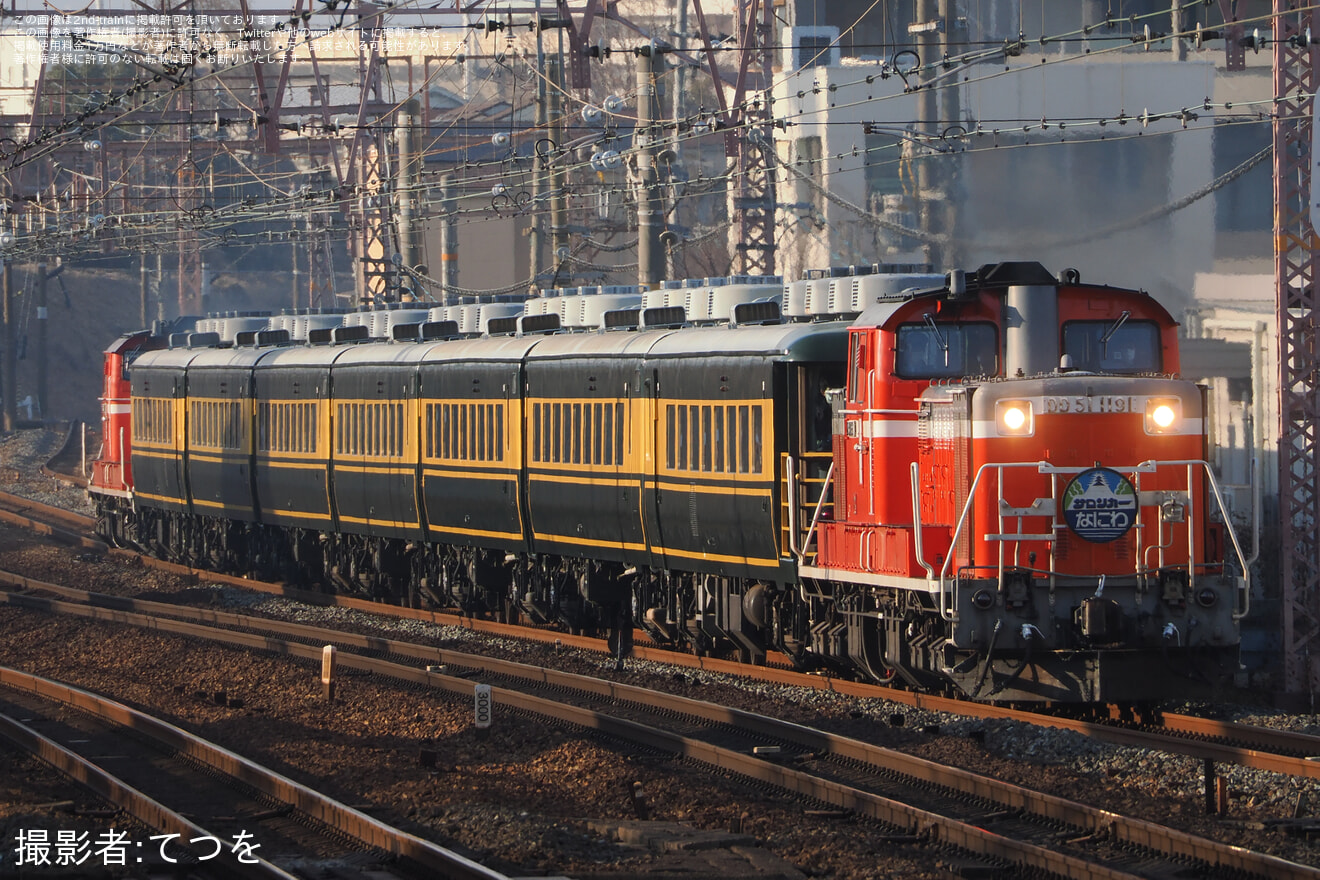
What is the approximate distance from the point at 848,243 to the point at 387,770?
42.0 metres

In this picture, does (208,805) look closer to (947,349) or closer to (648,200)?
(947,349)

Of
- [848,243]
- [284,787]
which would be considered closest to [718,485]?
[284,787]

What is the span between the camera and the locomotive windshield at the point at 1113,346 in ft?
52.1

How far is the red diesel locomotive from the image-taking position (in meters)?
15.1

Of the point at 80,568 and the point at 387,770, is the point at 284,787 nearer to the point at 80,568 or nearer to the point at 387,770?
the point at 387,770

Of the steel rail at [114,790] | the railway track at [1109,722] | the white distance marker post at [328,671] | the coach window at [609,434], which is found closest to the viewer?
the steel rail at [114,790]

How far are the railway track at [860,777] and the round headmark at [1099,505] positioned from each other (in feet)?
8.39

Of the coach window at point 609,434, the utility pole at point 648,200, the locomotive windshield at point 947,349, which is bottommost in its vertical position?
the coach window at point 609,434

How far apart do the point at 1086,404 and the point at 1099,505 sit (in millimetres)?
841

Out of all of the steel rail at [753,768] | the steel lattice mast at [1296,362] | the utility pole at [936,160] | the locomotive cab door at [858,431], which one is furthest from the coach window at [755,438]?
the utility pole at [936,160]

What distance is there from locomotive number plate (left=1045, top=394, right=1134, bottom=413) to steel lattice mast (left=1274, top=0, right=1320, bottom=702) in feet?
18.6

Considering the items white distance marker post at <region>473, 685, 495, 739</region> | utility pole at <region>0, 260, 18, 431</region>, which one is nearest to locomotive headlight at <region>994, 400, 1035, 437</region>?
white distance marker post at <region>473, 685, 495, 739</region>

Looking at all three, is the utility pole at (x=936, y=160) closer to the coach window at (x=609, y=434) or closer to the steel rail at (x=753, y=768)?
the coach window at (x=609, y=434)

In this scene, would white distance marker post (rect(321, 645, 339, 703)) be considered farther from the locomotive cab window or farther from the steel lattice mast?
the steel lattice mast
